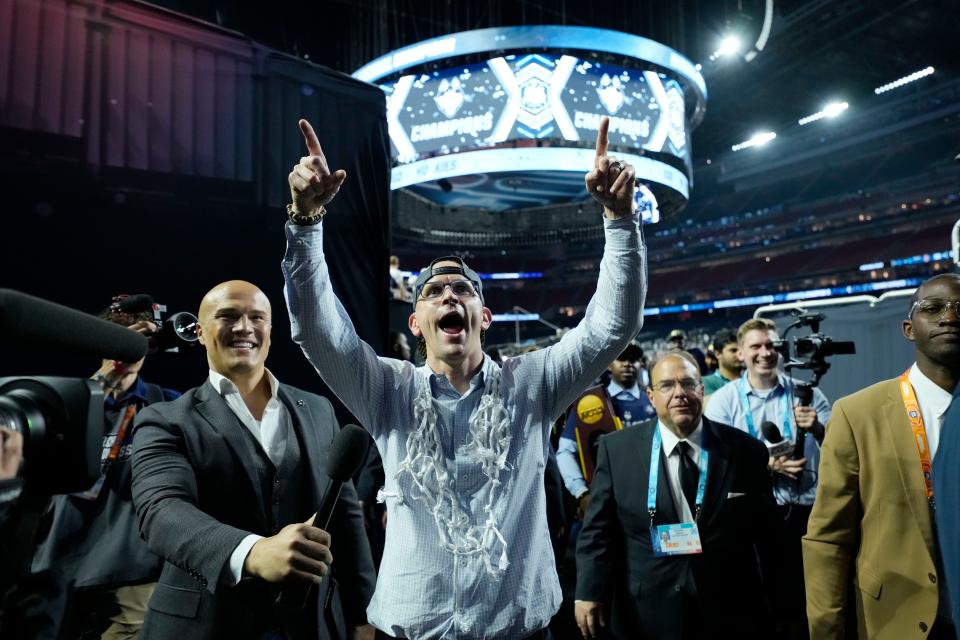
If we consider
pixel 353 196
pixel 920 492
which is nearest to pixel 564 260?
pixel 353 196

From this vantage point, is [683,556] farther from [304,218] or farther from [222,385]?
[304,218]

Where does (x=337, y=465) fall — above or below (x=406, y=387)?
below

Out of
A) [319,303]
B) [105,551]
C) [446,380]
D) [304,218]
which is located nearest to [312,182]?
[304,218]

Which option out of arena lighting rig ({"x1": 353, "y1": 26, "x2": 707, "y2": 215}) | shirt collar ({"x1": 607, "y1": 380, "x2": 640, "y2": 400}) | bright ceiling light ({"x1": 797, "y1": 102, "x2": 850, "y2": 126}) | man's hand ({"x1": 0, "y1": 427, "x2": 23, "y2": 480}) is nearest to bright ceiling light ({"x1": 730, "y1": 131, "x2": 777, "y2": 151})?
bright ceiling light ({"x1": 797, "y1": 102, "x2": 850, "y2": 126})

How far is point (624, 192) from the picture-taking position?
1.55 m

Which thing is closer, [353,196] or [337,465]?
[337,465]

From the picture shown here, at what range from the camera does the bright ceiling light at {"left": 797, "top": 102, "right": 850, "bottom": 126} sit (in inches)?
626

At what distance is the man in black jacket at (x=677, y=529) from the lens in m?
2.40

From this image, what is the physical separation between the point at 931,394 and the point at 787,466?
1.12 m

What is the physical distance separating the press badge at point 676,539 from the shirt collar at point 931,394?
0.86m

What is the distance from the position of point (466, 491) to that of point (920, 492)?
139 cm

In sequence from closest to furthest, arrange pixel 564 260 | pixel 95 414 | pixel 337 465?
pixel 95 414 → pixel 337 465 → pixel 564 260

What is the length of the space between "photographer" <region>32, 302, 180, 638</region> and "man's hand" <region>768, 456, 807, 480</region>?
2.66 metres

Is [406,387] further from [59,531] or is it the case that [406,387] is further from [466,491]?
[59,531]
